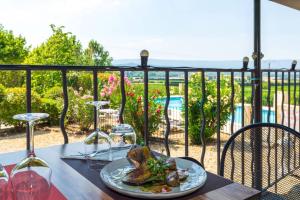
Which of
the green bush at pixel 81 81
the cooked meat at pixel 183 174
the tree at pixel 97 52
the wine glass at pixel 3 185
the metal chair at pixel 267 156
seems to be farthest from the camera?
the tree at pixel 97 52

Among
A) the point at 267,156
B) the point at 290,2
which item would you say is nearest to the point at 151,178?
the point at 267,156

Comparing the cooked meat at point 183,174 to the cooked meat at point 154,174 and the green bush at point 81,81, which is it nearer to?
the cooked meat at point 154,174

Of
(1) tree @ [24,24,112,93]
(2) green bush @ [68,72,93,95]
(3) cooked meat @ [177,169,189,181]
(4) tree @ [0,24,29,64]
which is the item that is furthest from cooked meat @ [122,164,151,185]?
(4) tree @ [0,24,29,64]

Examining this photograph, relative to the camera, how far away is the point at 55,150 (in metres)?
1.22

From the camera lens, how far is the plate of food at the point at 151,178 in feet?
2.53

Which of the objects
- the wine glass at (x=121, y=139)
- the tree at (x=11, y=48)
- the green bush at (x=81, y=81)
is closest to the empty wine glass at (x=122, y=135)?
the wine glass at (x=121, y=139)

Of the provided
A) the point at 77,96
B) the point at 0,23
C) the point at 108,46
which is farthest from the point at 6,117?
the point at 108,46

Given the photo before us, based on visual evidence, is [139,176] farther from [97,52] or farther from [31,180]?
[97,52]

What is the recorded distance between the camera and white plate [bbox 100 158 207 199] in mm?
758

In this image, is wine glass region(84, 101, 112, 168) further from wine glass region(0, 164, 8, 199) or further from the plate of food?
wine glass region(0, 164, 8, 199)

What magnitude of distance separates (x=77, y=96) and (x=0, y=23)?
9.71 m

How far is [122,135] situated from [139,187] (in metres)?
0.40

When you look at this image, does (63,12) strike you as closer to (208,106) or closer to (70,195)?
(208,106)

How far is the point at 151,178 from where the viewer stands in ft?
2.70
